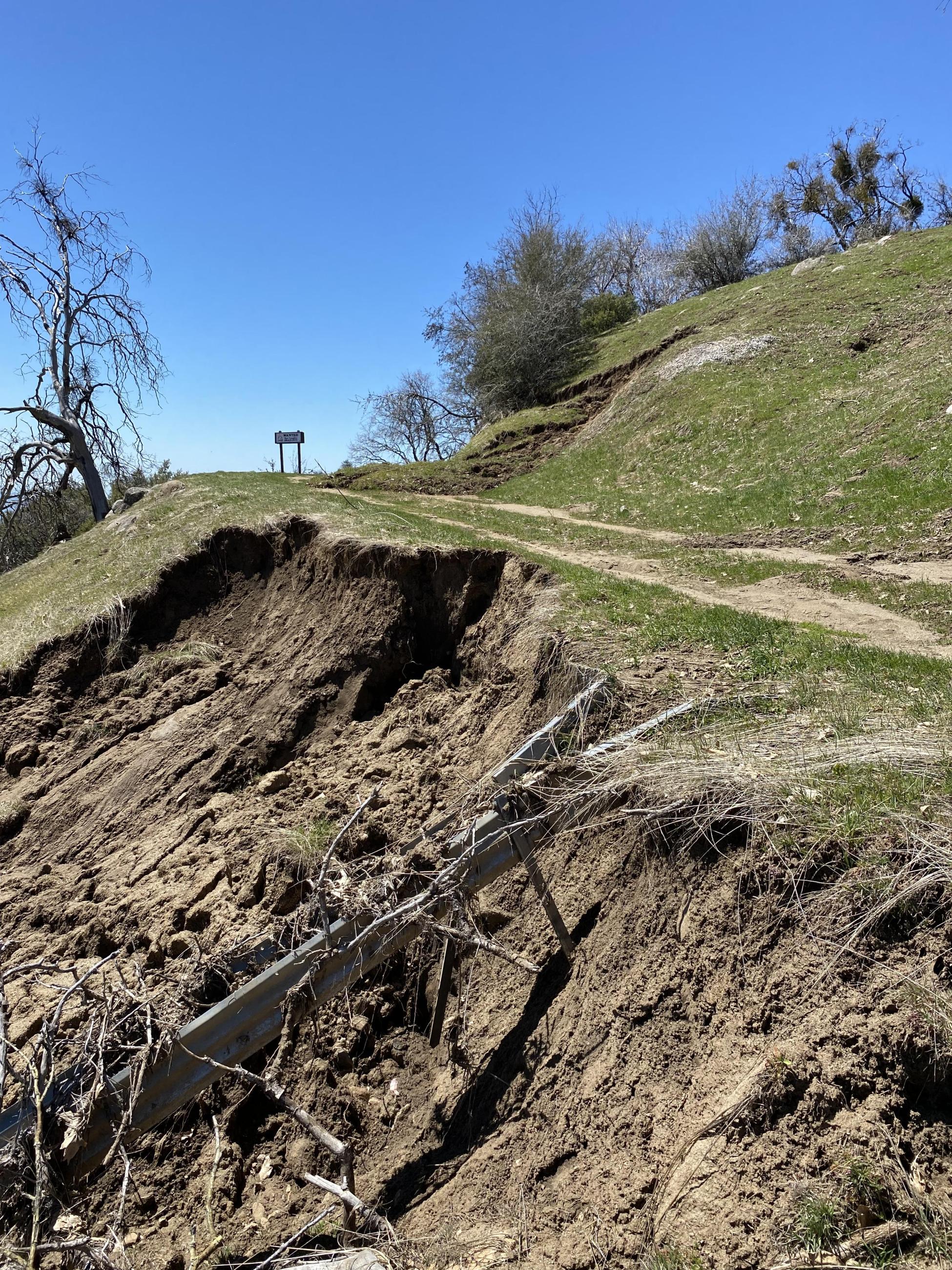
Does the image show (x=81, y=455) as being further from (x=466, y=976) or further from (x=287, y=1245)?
(x=287, y=1245)

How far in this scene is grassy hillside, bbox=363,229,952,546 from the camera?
40.7 ft

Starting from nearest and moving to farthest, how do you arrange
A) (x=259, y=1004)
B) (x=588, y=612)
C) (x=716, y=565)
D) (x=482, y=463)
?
(x=259, y=1004)
(x=588, y=612)
(x=716, y=565)
(x=482, y=463)

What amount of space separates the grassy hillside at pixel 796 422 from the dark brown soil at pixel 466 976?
21.5 feet

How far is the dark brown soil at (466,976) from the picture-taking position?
2.62m

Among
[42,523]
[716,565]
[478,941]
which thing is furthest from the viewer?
[42,523]

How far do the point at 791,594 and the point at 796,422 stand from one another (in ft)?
29.1

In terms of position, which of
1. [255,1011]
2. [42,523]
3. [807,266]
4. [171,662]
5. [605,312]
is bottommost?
[255,1011]

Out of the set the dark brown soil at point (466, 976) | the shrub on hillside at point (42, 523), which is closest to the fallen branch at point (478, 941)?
the dark brown soil at point (466, 976)

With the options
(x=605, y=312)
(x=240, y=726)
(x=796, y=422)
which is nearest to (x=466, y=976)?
(x=240, y=726)

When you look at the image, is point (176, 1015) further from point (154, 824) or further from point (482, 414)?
point (482, 414)

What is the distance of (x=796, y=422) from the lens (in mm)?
16250

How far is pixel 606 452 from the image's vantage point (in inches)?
814

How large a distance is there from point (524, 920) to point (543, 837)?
25.4 inches

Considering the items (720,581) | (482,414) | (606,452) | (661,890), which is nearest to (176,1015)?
(661,890)
